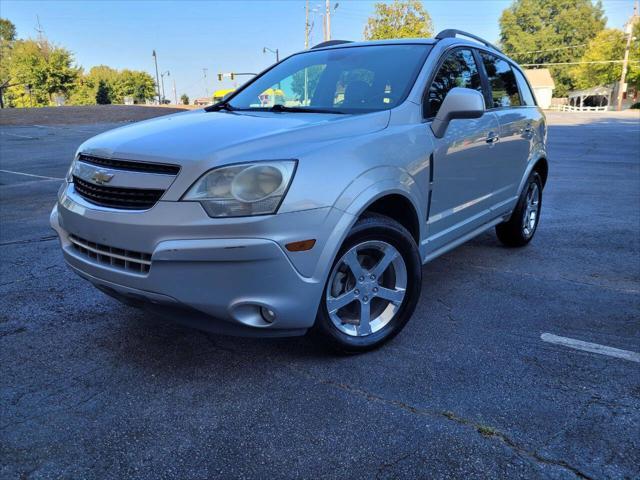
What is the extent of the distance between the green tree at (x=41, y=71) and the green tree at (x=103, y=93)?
14.3 meters

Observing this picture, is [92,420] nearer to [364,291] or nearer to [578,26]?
[364,291]

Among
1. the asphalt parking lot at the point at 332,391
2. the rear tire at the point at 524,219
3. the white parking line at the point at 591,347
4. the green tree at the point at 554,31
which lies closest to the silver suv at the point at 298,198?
the asphalt parking lot at the point at 332,391

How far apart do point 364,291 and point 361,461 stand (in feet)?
3.28

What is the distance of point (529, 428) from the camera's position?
7.55 ft

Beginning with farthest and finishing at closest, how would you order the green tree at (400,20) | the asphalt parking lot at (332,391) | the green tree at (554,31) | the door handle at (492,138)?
1. the green tree at (554,31)
2. the green tree at (400,20)
3. the door handle at (492,138)
4. the asphalt parking lot at (332,391)

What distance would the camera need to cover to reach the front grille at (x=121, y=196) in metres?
2.40

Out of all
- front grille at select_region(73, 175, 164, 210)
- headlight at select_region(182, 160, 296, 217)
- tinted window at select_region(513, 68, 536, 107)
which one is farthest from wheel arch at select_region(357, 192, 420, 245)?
tinted window at select_region(513, 68, 536, 107)

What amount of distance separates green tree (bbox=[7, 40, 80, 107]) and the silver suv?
5071 cm

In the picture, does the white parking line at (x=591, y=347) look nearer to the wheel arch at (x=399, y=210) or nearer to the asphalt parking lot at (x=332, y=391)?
the asphalt parking lot at (x=332, y=391)

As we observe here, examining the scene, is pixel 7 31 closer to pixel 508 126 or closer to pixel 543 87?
pixel 543 87

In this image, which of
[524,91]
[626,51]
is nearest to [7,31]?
[626,51]

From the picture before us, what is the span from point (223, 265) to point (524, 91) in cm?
408

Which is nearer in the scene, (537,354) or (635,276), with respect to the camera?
(537,354)

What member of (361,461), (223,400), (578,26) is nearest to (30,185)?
(223,400)
